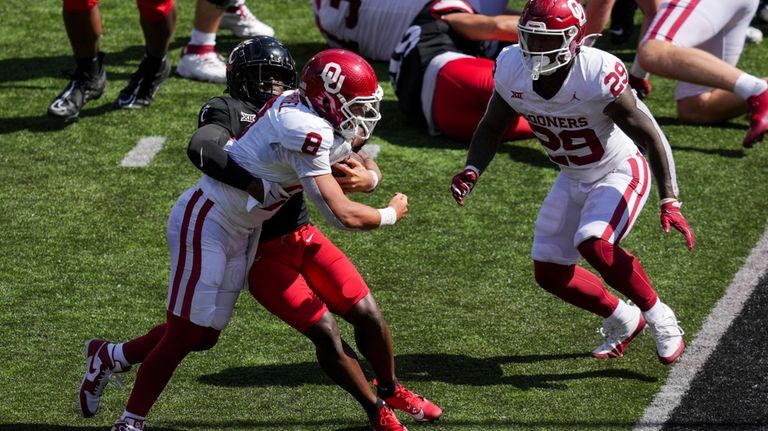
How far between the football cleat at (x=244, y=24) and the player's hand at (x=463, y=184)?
4115 mm

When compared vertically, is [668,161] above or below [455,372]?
above

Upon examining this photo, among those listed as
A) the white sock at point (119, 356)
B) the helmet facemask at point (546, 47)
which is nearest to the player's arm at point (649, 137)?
the helmet facemask at point (546, 47)

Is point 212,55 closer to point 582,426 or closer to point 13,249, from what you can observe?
point 13,249

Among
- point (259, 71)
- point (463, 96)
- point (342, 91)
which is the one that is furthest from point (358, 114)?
point (463, 96)

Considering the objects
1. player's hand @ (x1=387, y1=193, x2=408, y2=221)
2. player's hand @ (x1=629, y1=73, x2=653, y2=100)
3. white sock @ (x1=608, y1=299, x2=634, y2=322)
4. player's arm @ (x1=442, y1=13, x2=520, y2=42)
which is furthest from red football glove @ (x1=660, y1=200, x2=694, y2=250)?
player's hand @ (x1=629, y1=73, x2=653, y2=100)

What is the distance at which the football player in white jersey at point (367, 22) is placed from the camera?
820cm

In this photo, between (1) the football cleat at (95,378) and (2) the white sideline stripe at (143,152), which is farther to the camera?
(2) the white sideline stripe at (143,152)

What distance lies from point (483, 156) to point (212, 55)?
3.42 m

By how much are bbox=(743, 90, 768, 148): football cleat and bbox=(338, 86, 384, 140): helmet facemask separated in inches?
130

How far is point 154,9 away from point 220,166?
3.28 m

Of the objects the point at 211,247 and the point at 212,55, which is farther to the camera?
the point at 212,55

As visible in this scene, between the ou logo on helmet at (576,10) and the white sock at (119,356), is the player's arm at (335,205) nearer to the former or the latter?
the white sock at (119,356)

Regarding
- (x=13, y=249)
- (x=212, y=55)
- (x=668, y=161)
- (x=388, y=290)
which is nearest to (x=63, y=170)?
(x=13, y=249)

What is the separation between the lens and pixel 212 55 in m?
8.09
